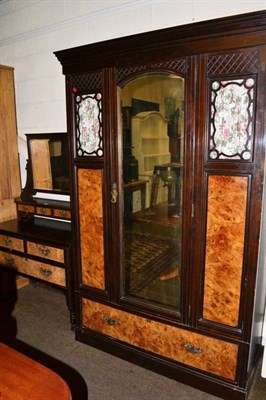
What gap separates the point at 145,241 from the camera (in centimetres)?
205

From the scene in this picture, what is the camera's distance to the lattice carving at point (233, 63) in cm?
140

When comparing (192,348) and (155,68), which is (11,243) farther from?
(155,68)

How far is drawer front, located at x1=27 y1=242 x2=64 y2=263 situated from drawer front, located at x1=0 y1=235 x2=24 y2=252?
0.34 feet

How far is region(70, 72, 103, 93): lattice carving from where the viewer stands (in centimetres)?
184

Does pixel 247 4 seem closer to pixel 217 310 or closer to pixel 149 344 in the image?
pixel 217 310

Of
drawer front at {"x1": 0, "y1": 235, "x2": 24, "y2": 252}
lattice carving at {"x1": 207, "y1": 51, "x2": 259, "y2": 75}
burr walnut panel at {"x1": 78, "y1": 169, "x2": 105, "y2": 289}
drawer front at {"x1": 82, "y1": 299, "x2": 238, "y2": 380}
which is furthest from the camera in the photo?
drawer front at {"x1": 0, "y1": 235, "x2": 24, "y2": 252}

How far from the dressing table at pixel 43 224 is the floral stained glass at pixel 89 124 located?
74 centimetres

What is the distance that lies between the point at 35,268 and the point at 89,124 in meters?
1.34

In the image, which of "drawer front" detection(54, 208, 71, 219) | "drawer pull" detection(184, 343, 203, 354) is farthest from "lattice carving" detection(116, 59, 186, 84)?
"drawer pull" detection(184, 343, 203, 354)

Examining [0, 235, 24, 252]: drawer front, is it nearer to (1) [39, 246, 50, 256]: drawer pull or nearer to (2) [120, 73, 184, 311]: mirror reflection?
(1) [39, 246, 50, 256]: drawer pull

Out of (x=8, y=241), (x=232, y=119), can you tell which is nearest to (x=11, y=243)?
(x=8, y=241)

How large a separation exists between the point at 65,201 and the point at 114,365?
142 cm

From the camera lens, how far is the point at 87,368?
6.60 ft

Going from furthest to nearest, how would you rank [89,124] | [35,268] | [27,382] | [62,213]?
[62,213] → [35,268] → [89,124] → [27,382]
